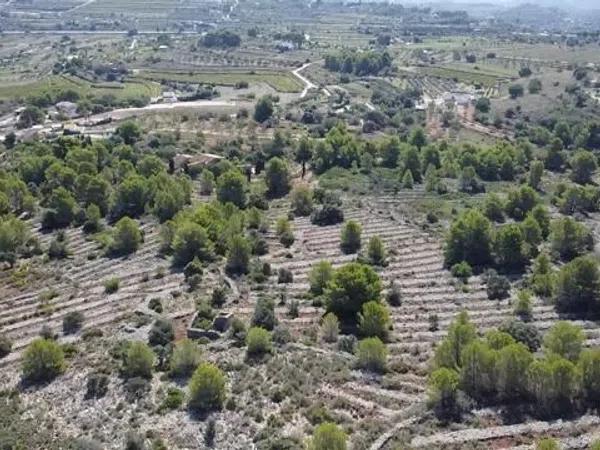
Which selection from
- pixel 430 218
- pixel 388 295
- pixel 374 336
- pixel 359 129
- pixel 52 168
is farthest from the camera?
pixel 359 129

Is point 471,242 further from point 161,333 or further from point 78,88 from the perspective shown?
point 78,88

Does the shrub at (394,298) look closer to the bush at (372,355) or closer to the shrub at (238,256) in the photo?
the bush at (372,355)

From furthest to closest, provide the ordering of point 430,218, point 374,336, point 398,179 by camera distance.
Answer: point 398,179 < point 430,218 < point 374,336

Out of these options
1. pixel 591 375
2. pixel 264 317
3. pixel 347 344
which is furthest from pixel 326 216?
pixel 591 375

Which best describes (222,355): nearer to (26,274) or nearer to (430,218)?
(26,274)

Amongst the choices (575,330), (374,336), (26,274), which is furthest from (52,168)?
(575,330)

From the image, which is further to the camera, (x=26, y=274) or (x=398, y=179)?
(x=398, y=179)

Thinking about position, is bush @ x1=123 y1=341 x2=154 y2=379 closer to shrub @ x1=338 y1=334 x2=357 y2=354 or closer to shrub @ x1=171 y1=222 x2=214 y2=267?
shrub @ x1=338 y1=334 x2=357 y2=354
